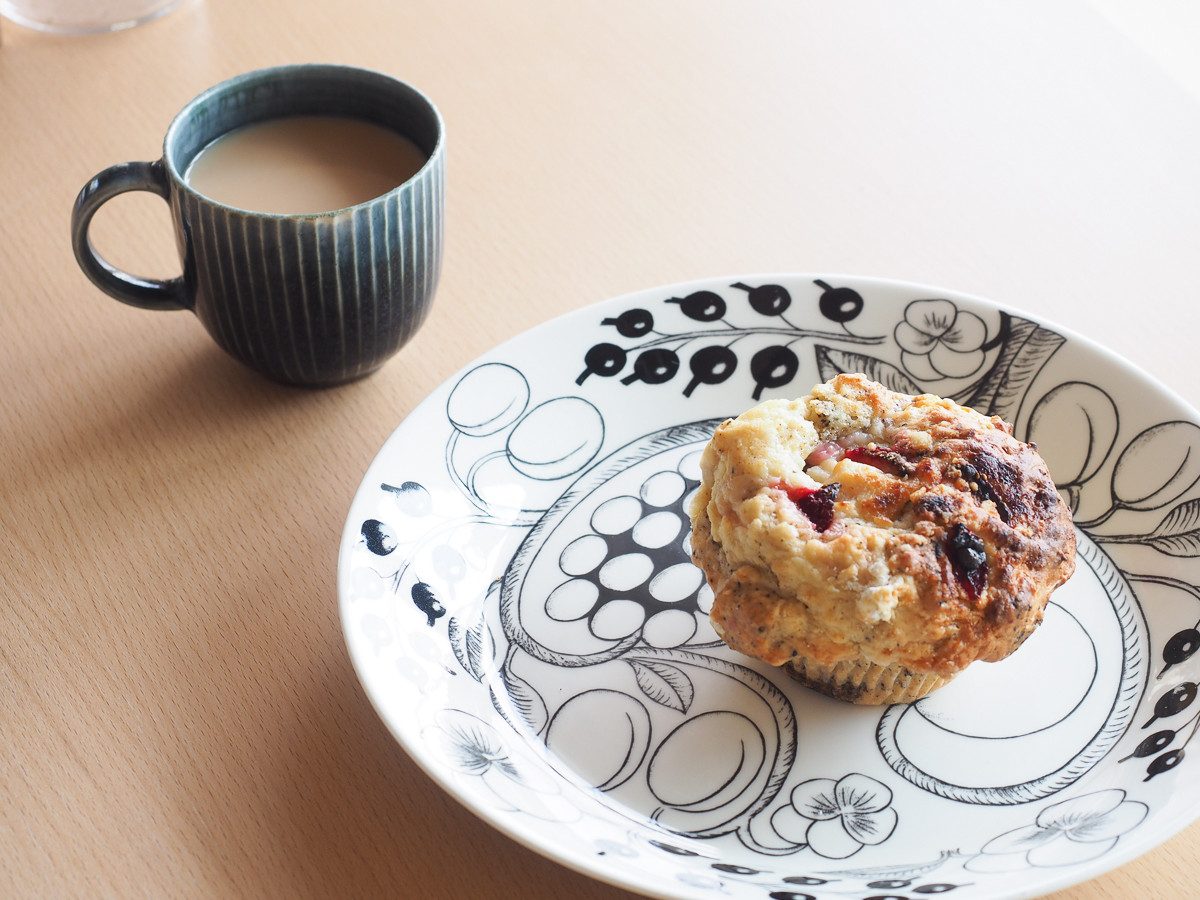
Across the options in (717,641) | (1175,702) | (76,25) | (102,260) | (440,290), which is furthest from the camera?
(76,25)

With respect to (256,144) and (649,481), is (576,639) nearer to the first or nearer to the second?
(649,481)

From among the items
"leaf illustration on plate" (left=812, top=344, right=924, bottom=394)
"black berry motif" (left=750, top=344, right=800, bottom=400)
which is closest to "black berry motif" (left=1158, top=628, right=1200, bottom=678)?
"leaf illustration on plate" (left=812, top=344, right=924, bottom=394)

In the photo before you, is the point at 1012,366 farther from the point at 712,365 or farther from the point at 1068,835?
the point at 1068,835

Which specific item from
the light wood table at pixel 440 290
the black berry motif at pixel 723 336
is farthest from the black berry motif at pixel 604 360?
the light wood table at pixel 440 290

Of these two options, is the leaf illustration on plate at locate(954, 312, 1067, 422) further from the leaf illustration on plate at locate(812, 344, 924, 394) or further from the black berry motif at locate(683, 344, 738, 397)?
the black berry motif at locate(683, 344, 738, 397)

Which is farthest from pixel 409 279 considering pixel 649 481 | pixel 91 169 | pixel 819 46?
pixel 819 46

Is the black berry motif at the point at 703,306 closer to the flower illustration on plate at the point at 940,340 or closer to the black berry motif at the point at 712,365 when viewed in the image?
the black berry motif at the point at 712,365

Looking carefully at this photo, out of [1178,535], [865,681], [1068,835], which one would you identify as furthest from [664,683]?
[1178,535]
